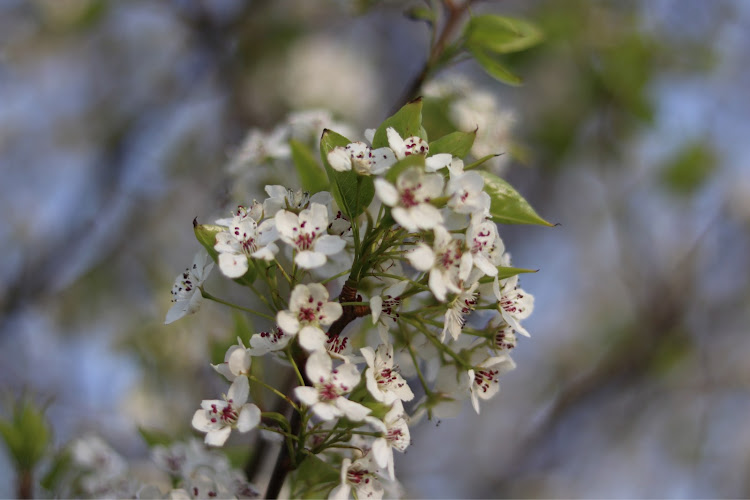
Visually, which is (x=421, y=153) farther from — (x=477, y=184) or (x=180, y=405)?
(x=180, y=405)

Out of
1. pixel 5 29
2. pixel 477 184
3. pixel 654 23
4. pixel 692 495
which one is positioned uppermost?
pixel 654 23

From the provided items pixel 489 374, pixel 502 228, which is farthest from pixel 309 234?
pixel 502 228

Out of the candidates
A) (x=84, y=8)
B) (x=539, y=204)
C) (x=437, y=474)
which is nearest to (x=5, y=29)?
(x=84, y=8)

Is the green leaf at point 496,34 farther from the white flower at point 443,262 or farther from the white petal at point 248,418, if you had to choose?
the white petal at point 248,418

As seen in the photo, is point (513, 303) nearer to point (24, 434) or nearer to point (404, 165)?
point (404, 165)

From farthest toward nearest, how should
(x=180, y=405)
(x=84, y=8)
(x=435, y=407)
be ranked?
(x=84, y=8) < (x=180, y=405) < (x=435, y=407)

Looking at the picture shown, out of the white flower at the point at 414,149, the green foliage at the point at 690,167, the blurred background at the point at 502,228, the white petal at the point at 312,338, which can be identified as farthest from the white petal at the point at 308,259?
the green foliage at the point at 690,167

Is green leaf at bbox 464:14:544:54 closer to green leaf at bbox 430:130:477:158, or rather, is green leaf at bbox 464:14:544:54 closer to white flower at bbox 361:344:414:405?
green leaf at bbox 430:130:477:158
